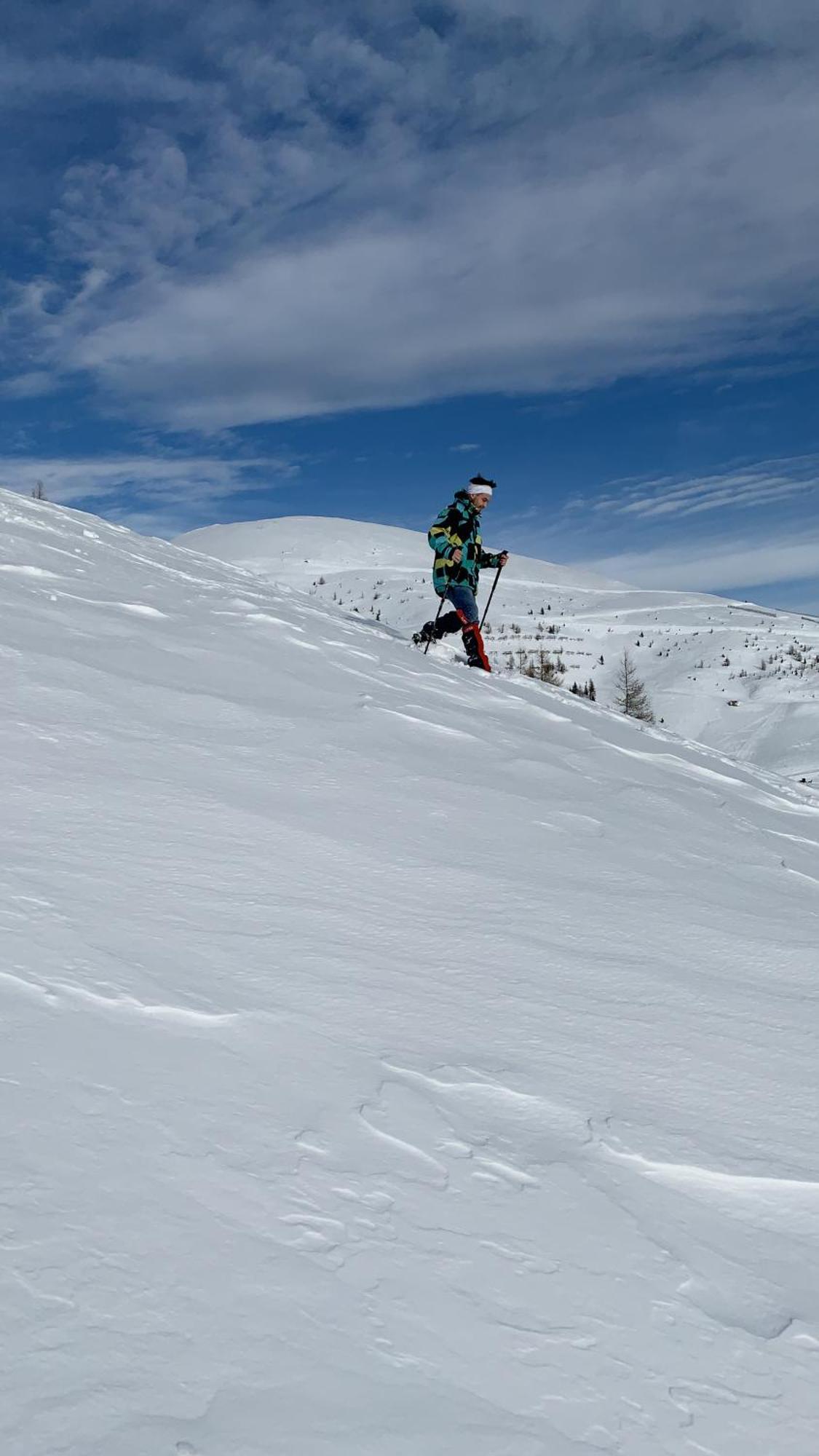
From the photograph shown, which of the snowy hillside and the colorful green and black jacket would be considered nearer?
the colorful green and black jacket

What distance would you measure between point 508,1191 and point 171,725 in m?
2.87

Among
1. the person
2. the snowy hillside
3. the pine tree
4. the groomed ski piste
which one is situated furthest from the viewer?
the snowy hillside

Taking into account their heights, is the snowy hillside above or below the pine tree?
above

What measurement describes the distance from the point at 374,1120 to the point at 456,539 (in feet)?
26.4

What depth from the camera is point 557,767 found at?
5746 millimetres

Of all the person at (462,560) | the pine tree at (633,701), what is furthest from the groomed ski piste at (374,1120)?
the pine tree at (633,701)

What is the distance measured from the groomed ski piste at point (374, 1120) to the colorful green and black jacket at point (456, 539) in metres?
5.37

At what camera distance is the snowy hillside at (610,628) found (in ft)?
64.6

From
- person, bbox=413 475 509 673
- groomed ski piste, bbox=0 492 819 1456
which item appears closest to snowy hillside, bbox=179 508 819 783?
person, bbox=413 475 509 673

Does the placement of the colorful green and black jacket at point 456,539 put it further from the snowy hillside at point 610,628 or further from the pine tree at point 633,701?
the pine tree at point 633,701

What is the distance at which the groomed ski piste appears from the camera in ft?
4.31

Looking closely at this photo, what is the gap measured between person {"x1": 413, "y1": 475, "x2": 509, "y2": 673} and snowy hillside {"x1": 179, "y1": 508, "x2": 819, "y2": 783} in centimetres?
71

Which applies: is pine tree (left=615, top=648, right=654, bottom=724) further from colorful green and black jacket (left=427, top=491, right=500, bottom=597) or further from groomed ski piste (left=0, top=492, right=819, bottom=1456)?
groomed ski piste (left=0, top=492, right=819, bottom=1456)

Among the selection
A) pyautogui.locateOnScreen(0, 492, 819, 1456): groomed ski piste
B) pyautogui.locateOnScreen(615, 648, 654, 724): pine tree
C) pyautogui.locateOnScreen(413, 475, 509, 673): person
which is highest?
pyautogui.locateOnScreen(413, 475, 509, 673): person
